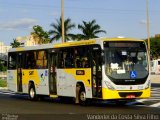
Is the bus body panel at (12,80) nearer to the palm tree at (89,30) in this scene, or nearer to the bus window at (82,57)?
the bus window at (82,57)

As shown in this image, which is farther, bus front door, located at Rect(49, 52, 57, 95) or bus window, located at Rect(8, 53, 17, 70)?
bus window, located at Rect(8, 53, 17, 70)

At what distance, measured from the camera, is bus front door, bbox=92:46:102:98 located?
20797 mm

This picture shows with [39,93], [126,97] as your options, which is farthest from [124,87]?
[39,93]

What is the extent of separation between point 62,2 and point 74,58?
2054cm

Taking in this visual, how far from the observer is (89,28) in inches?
3851

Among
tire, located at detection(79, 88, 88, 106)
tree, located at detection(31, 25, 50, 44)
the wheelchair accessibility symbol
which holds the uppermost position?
tree, located at detection(31, 25, 50, 44)

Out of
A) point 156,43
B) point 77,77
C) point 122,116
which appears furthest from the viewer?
point 156,43

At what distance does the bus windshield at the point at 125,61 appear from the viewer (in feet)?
67.7

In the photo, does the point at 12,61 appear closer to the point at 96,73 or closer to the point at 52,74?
the point at 52,74

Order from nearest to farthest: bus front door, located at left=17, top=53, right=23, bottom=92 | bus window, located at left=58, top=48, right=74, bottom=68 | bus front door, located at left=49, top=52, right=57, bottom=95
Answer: bus window, located at left=58, top=48, right=74, bottom=68
bus front door, located at left=49, top=52, right=57, bottom=95
bus front door, located at left=17, top=53, right=23, bottom=92

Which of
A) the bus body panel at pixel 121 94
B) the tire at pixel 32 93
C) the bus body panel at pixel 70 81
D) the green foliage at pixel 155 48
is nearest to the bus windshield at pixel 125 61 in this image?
the bus body panel at pixel 121 94

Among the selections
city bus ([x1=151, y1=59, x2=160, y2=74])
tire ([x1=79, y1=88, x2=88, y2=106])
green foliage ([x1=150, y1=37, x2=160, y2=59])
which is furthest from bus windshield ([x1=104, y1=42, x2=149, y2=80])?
green foliage ([x1=150, y1=37, x2=160, y2=59])

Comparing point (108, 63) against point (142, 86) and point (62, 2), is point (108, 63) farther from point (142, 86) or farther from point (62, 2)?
point (62, 2)

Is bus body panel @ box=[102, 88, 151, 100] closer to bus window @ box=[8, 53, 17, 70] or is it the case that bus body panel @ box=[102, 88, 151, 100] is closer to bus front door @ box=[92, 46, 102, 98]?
bus front door @ box=[92, 46, 102, 98]
